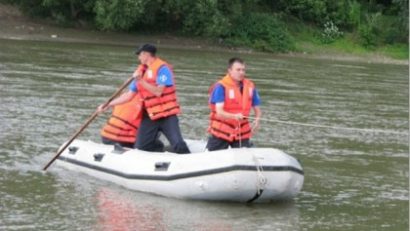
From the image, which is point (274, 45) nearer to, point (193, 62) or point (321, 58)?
point (321, 58)

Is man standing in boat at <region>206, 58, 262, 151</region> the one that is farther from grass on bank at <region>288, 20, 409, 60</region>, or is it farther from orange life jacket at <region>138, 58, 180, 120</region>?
grass on bank at <region>288, 20, 409, 60</region>

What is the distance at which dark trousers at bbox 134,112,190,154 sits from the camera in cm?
999

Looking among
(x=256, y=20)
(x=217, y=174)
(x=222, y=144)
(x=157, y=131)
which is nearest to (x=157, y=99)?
(x=157, y=131)

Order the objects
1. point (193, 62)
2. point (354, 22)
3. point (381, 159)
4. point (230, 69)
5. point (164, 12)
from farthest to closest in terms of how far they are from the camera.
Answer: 1. point (354, 22)
2. point (164, 12)
3. point (193, 62)
4. point (381, 159)
5. point (230, 69)

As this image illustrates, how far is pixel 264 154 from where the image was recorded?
29.6 ft

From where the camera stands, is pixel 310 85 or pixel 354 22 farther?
pixel 354 22

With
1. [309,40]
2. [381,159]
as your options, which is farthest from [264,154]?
[309,40]

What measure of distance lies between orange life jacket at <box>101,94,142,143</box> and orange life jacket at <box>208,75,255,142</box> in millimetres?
1426

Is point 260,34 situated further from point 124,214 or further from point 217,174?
point 124,214

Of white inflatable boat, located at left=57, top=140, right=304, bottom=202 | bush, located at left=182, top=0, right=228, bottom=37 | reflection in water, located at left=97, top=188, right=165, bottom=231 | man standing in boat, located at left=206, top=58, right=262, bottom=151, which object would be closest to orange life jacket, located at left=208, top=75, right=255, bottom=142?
man standing in boat, located at left=206, top=58, right=262, bottom=151

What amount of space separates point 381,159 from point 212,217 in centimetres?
469

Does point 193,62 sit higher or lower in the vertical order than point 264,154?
lower

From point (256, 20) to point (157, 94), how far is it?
29267 mm

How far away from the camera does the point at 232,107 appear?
9.25 meters
